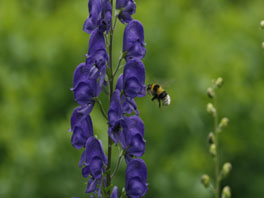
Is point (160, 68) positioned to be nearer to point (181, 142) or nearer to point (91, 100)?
point (181, 142)

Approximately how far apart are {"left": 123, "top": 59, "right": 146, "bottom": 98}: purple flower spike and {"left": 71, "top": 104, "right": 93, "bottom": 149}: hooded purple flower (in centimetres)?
17

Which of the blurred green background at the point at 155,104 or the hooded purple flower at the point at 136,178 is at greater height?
the blurred green background at the point at 155,104

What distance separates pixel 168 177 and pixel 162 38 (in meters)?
2.10

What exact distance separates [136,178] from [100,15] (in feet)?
2.17

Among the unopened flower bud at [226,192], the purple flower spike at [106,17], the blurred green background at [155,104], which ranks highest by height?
the blurred green background at [155,104]

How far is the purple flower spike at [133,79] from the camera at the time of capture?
2.15 metres

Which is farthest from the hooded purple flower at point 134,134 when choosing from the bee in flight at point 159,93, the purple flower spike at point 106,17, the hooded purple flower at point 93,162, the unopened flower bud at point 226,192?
the bee in flight at point 159,93

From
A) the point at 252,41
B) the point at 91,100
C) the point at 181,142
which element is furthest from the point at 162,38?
the point at 91,100

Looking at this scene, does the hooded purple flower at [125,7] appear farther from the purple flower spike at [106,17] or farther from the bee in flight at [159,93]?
the bee in flight at [159,93]

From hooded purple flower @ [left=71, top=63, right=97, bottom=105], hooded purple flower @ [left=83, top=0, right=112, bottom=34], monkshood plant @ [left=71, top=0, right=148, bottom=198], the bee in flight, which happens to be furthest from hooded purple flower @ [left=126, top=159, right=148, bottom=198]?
the bee in flight

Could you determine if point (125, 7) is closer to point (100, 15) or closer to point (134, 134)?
point (100, 15)

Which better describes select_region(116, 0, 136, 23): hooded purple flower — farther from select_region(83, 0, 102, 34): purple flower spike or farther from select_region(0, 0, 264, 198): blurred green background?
select_region(0, 0, 264, 198): blurred green background

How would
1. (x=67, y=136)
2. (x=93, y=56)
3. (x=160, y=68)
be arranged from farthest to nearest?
(x=160, y=68) → (x=67, y=136) → (x=93, y=56)

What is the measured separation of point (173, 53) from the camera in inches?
245
